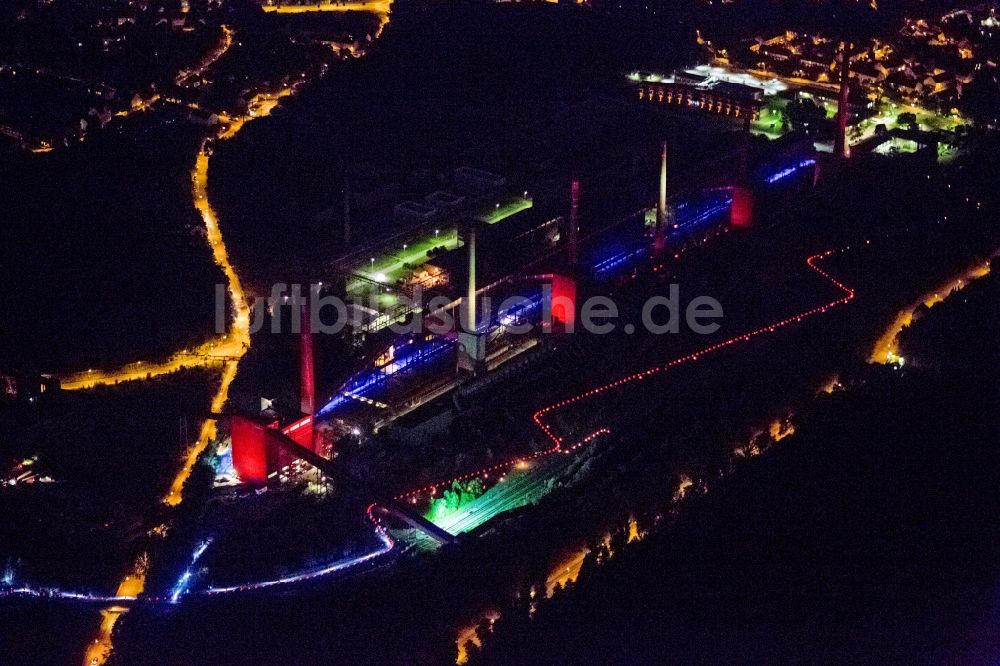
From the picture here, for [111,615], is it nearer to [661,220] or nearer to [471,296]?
[471,296]

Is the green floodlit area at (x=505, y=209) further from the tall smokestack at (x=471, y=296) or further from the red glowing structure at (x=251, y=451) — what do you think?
the red glowing structure at (x=251, y=451)

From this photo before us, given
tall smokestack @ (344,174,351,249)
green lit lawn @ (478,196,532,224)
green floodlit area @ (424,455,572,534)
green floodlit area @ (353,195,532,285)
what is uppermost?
tall smokestack @ (344,174,351,249)

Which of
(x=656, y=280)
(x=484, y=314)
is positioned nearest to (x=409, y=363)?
(x=484, y=314)

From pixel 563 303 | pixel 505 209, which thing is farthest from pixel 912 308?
pixel 505 209

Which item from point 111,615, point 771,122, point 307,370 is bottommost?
point 771,122

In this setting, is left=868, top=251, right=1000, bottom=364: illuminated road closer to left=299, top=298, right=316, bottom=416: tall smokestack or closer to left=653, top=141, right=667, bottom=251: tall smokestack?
left=653, top=141, right=667, bottom=251: tall smokestack

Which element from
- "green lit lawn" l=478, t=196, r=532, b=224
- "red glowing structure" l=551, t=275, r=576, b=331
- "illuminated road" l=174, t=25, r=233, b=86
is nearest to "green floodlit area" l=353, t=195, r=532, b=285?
"green lit lawn" l=478, t=196, r=532, b=224

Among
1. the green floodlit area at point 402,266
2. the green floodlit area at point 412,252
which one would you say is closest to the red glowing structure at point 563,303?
the green floodlit area at point 402,266

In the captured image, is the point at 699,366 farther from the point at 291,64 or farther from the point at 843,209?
the point at 291,64
